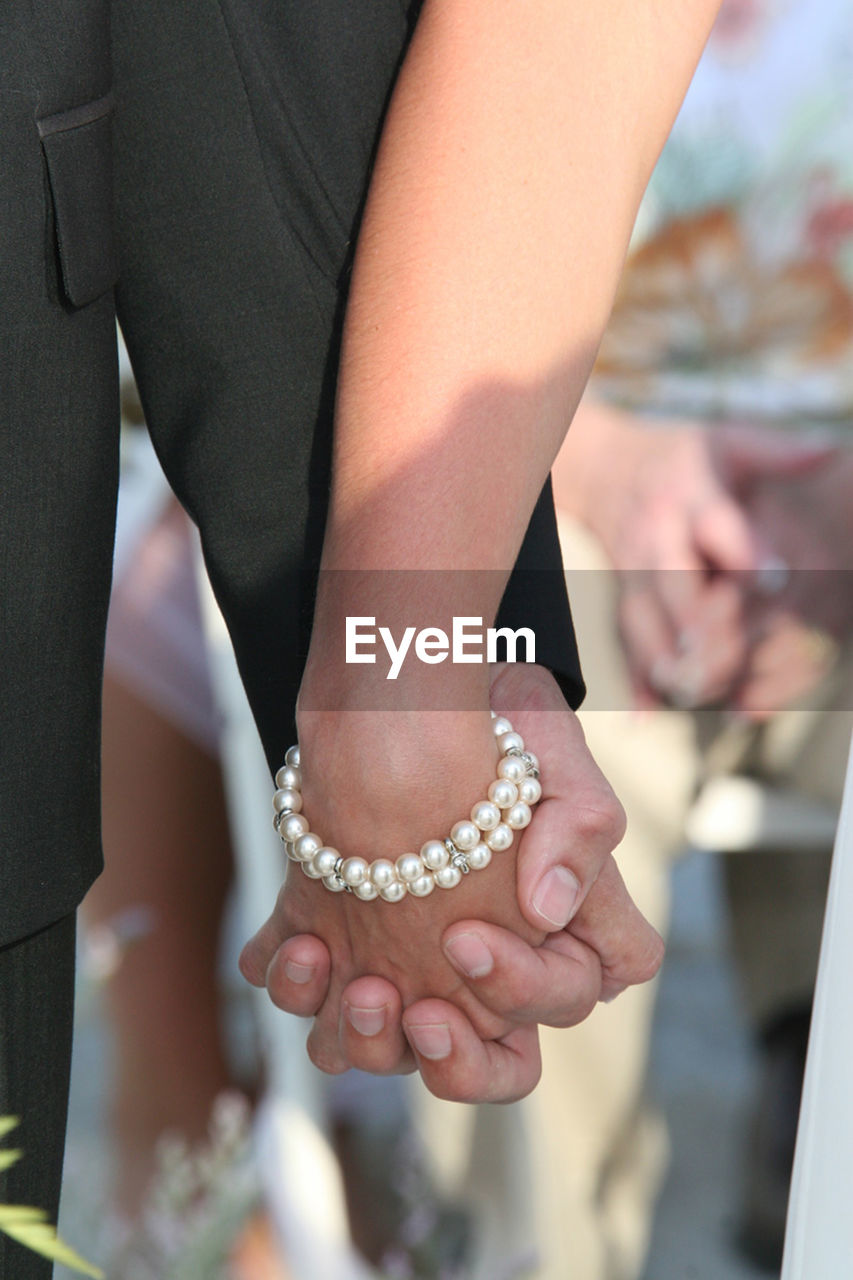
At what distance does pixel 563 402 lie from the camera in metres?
0.67

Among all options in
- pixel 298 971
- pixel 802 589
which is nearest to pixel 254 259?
pixel 298 971

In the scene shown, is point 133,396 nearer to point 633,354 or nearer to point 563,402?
point 633,354

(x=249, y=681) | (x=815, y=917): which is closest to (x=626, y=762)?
(x=815, y=917)

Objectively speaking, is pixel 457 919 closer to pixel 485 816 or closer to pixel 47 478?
pixel 485 816

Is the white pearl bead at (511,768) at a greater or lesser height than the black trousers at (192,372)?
lesser

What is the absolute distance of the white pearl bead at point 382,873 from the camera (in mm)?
641

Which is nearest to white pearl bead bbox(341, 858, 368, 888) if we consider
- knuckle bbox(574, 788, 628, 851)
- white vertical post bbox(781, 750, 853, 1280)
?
knuckle bbox(574, 788, 628, 851)

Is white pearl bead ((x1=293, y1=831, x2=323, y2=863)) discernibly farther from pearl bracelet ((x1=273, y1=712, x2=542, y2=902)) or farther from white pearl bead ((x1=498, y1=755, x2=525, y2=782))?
white pearl bead ((x1=498, y1=755, x2=525, y2=782))

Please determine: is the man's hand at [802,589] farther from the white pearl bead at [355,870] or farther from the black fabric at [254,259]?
the white pearl bead at [355,870]

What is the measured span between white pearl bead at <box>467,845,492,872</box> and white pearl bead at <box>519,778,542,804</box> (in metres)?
0.03

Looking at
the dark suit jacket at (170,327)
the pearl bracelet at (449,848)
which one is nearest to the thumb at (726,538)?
the dark suit jacket at (170,327)

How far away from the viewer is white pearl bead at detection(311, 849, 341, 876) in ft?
2.14

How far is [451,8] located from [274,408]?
0.73ft

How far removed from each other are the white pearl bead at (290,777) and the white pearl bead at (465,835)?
0.09 m
